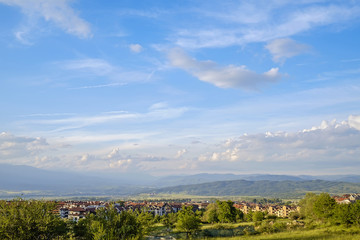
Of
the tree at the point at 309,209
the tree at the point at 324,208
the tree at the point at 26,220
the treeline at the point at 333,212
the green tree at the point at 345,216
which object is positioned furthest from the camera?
the tree at the point at 309,209

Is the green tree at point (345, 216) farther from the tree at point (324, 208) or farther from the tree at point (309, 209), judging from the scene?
the tree at point (309, 209)

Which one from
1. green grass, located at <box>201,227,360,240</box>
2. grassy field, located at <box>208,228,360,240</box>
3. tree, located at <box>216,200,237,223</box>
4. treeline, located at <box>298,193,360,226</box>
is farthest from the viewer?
tree, located at <box>216,200,237,223</box>

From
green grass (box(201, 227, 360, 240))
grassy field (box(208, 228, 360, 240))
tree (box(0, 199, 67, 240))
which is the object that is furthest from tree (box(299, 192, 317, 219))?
tree (box(0, 199, 67, 240))

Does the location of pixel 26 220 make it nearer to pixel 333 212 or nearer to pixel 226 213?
pixel 333 212

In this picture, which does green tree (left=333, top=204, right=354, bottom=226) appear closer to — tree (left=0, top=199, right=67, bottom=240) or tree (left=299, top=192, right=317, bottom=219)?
tree (left=299, top=192, right=317, bottom=219)

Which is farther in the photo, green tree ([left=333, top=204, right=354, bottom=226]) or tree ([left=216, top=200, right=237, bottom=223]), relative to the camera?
tree ([left=216, top=200, right=237, bottom=223])

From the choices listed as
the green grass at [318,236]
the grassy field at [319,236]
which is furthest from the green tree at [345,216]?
the grassy field at [319,236]

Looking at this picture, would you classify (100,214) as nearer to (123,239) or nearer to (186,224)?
(123,239)

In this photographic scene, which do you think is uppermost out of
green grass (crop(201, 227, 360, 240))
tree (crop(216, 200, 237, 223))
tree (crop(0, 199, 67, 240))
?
tree (crop(0, 199, 67, 240))

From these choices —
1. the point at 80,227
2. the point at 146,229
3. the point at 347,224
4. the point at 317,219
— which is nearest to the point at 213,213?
the point at 317,219

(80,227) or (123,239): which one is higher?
(123,239)

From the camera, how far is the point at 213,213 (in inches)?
4063

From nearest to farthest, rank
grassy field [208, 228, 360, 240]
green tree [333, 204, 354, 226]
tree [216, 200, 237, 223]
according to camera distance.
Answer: grassy field [208, 228, 360, 240] < green tree [333, 204, 354, 226] < tree [216, 200, 237, 223]

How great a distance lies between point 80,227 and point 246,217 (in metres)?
77.9
